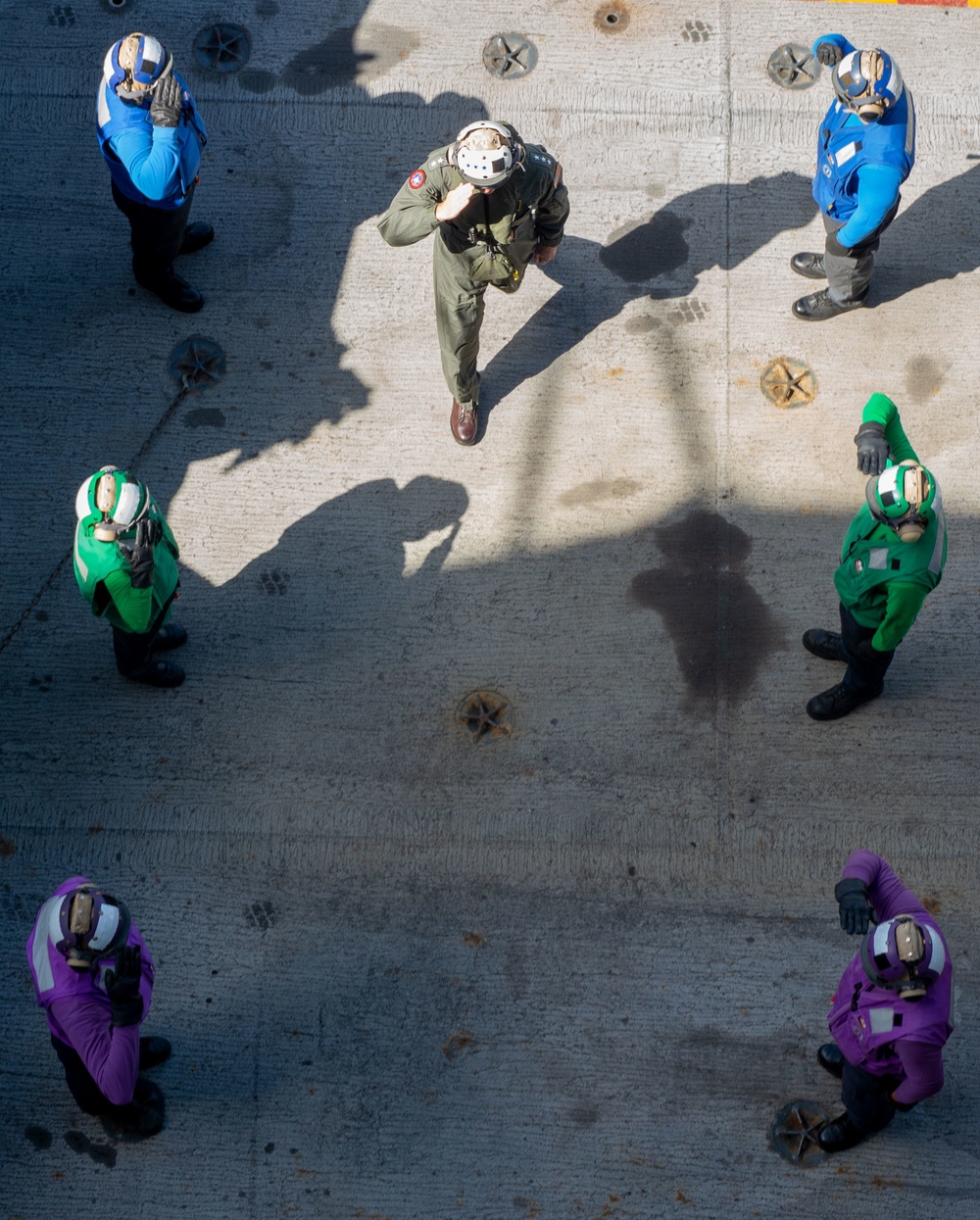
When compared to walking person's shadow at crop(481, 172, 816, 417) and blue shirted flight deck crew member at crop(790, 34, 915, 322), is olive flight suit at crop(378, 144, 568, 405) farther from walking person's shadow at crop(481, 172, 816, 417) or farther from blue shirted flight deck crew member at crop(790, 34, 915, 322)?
blue shirted flight deck crew member at crop(790, 34, 915, 322)

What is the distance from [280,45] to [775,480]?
369cm

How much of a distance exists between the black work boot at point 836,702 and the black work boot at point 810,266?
7.41ft

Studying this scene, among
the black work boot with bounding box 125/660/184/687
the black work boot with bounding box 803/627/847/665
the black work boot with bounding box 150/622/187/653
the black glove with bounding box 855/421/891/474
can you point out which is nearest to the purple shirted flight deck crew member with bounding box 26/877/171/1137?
the black work boot with bounding box 125/660/184/687

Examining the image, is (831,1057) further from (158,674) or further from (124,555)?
(124,555)

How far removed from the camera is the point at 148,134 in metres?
5.57

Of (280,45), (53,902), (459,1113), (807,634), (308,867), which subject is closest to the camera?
(53,902)

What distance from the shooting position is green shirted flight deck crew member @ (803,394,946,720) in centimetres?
464

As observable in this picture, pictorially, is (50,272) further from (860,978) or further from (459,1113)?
(860,978)

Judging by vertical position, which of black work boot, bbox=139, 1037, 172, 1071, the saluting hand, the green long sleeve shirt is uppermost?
the saluting hand

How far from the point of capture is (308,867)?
5238 millimetres

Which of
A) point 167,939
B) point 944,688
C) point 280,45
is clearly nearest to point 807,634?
point 944,688

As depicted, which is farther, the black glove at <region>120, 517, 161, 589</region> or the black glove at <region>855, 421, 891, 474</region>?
the black glove at <region>855, 421, 891, 474</region>

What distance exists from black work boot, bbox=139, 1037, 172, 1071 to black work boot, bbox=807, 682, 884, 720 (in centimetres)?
301

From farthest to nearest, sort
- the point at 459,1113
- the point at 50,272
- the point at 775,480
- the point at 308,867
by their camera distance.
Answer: the point at 50,272 → the point at 775,480 → the point at 308,867 → the point at 459,1113
